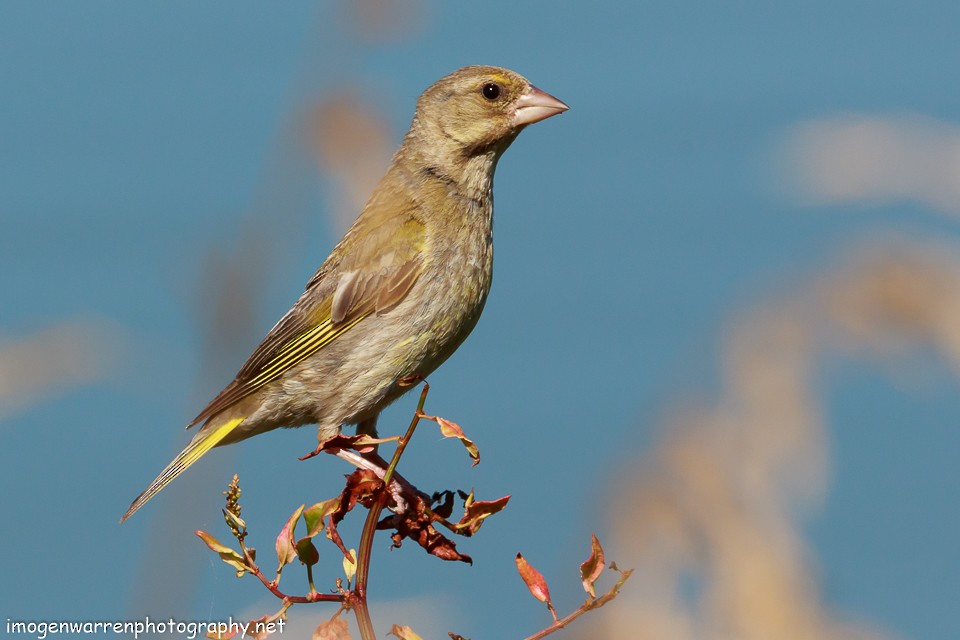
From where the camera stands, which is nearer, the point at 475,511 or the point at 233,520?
the point at 233,520

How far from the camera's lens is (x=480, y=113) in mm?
4266

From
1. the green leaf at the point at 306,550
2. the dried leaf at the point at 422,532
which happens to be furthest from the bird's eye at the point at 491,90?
the green leaf at the point at 306,550

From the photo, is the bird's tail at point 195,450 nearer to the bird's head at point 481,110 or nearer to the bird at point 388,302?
the bird at point 388,302

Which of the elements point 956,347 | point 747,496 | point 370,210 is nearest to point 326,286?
point 370,210

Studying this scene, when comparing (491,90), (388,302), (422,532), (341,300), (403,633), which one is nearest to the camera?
(403,633)

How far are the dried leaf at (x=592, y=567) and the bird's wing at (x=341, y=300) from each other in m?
1.96

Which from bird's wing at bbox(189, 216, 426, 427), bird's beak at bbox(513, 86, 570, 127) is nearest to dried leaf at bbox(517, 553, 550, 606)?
bird's wing at bbox(189, 216, 426, 427)

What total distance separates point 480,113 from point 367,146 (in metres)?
1.35

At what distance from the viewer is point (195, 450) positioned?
3.90 meters

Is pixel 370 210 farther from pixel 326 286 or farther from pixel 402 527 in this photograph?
pixel 402 527

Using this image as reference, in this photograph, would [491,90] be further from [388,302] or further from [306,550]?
[306,550]

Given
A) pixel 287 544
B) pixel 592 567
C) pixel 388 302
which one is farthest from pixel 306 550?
pixel 388 302

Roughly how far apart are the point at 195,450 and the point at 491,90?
5.22ft

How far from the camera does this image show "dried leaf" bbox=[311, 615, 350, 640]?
183cm
